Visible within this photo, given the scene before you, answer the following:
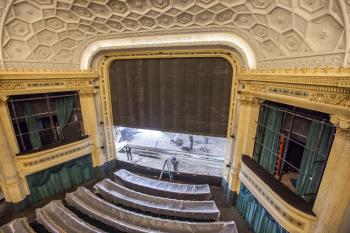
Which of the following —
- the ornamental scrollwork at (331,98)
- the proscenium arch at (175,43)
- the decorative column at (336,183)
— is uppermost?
the proscenium arch at (175,43)

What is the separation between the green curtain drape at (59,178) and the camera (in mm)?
7938

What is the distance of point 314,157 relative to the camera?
4.62 meters

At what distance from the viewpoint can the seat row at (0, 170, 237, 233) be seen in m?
5.79

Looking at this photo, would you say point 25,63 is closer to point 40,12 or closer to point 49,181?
point 40,12

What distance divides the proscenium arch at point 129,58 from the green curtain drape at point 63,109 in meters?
1.50

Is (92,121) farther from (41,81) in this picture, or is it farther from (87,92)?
(41,81)

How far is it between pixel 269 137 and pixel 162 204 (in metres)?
5.06

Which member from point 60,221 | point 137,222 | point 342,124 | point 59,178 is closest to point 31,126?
point 59,178

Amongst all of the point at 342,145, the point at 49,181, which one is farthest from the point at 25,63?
the point at 342,145

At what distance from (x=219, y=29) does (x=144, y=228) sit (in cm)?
780

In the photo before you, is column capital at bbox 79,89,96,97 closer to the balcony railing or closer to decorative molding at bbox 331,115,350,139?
the balcony railing

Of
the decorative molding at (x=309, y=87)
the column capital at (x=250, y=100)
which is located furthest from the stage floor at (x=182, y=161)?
the decorative molding at (x=309, y=87)

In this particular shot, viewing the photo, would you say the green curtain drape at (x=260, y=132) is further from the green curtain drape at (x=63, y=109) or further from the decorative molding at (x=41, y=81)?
the green curtain drape at (x=63, y=109)

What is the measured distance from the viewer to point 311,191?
15.6 ft
